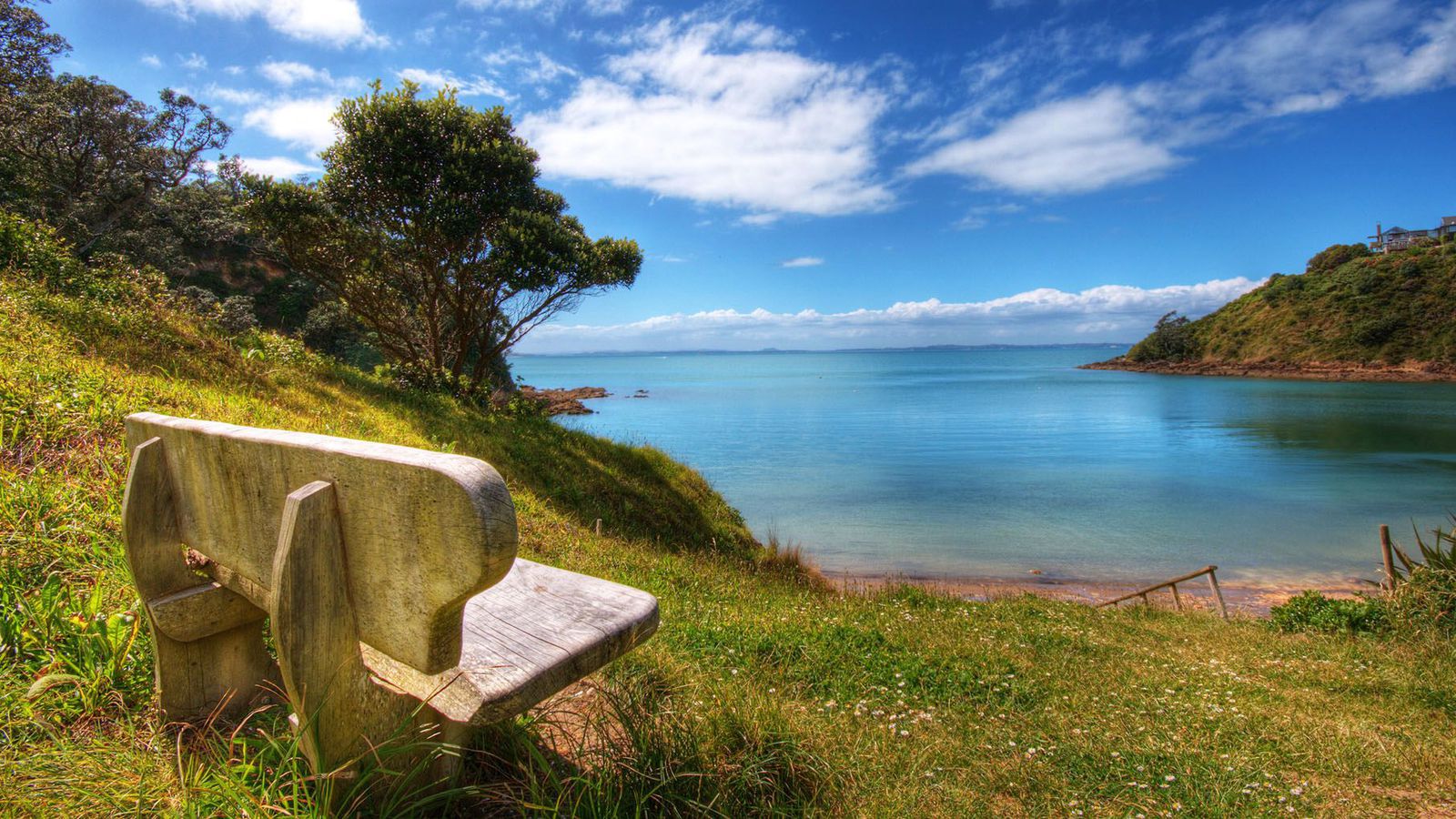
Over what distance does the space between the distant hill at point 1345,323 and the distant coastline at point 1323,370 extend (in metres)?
0.10

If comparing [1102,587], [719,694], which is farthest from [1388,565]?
[719,694]

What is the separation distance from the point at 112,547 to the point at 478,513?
3358 millimetres

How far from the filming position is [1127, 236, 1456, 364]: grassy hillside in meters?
62.4

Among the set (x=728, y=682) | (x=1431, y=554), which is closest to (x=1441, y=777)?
(x=728, y=682)

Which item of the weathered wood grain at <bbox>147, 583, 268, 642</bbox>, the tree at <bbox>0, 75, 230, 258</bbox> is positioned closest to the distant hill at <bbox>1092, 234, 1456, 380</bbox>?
the weathered wood grain at <bbox>147, 583, 268, 642</bbox>

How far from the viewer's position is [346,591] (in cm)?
142

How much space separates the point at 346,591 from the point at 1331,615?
11038 millimetres

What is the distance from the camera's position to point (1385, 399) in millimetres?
49969

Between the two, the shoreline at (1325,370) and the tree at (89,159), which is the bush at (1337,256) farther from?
the tree at (89,159)

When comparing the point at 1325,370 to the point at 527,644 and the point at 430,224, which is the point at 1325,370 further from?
the point at 527,644

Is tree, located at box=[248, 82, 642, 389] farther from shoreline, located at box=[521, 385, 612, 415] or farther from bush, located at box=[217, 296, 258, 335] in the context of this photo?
shoreline, located at box=[521, 385, 612, 415]

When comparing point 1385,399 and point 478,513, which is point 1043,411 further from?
point 478,513

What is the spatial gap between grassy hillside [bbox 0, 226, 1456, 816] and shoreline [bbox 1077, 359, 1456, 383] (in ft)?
262

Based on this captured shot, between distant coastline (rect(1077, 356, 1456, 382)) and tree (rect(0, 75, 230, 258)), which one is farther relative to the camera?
distant coastline (rect(1077, 356, 1456, 382))
